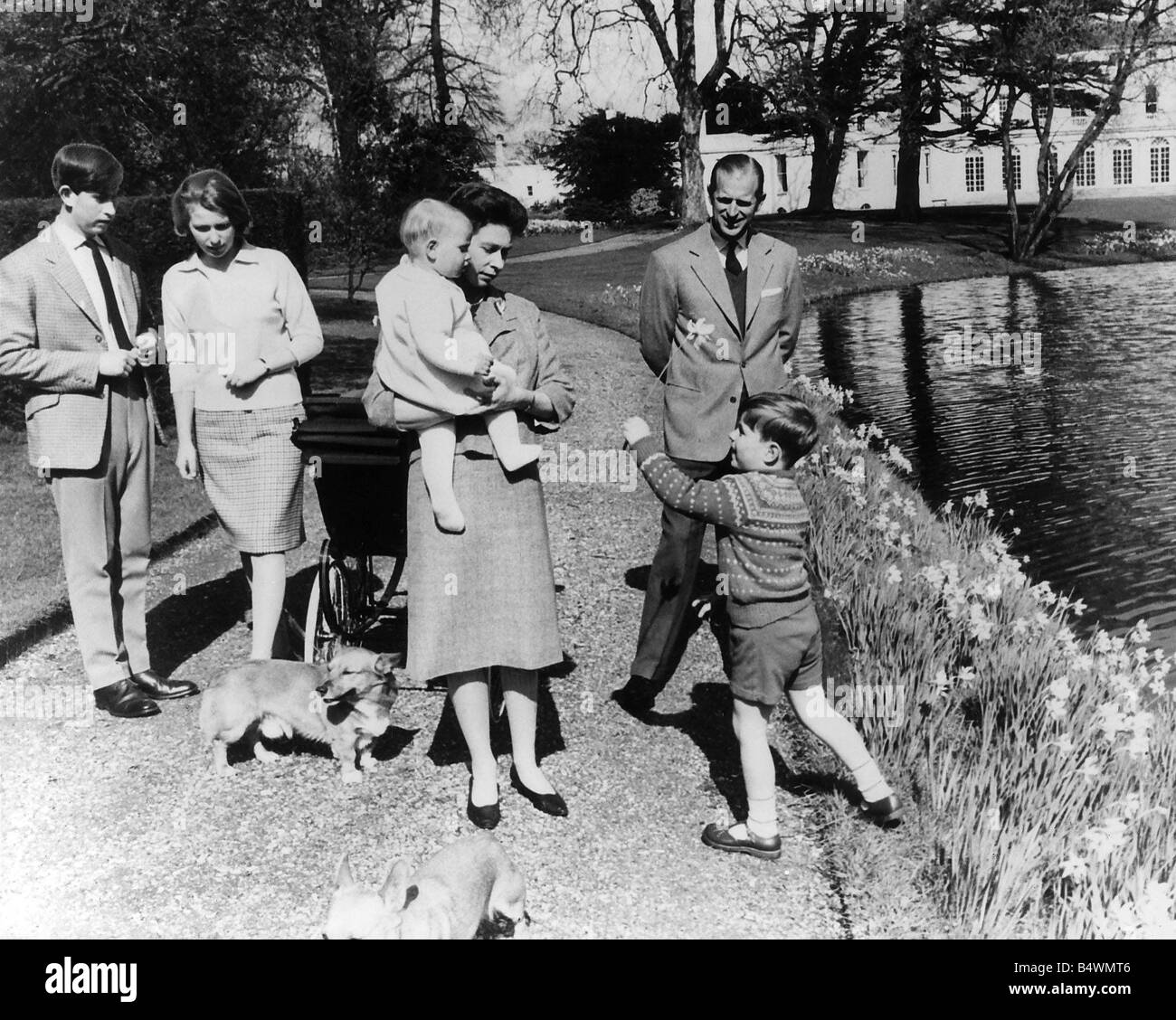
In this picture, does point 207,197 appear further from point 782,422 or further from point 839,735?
point 839,735

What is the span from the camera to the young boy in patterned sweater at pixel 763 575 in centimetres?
351

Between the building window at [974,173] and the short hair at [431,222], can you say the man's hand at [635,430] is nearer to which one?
the short hair at [431,222]

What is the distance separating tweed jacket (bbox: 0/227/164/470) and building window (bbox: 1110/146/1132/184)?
6716cm

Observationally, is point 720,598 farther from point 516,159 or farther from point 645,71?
point 516,159

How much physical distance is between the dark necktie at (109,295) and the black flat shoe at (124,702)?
4.61 feet

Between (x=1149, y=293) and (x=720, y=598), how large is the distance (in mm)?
21644

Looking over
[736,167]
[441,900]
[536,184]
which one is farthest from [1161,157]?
[441,900]

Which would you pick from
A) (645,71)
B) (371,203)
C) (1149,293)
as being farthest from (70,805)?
(645,71)

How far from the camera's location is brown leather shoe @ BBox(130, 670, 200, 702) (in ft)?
16.4

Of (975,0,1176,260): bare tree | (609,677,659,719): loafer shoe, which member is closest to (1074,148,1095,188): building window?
(975,0,1176,260): bare tree

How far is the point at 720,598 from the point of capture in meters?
5.78

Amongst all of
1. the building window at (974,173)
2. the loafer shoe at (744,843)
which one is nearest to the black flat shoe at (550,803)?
the loafer shoe at (744,843)

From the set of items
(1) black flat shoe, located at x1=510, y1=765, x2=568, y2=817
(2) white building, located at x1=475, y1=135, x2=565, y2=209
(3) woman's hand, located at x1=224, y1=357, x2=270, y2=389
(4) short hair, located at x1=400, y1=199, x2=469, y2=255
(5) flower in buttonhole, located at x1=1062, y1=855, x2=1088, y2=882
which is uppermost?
(2) white building, located at x1=475, y1=135, x2=565, y2=209

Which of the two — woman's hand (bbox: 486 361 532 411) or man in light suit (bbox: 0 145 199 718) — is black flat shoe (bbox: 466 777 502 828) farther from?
man in light suit (bbox: 0 145 199 718)
